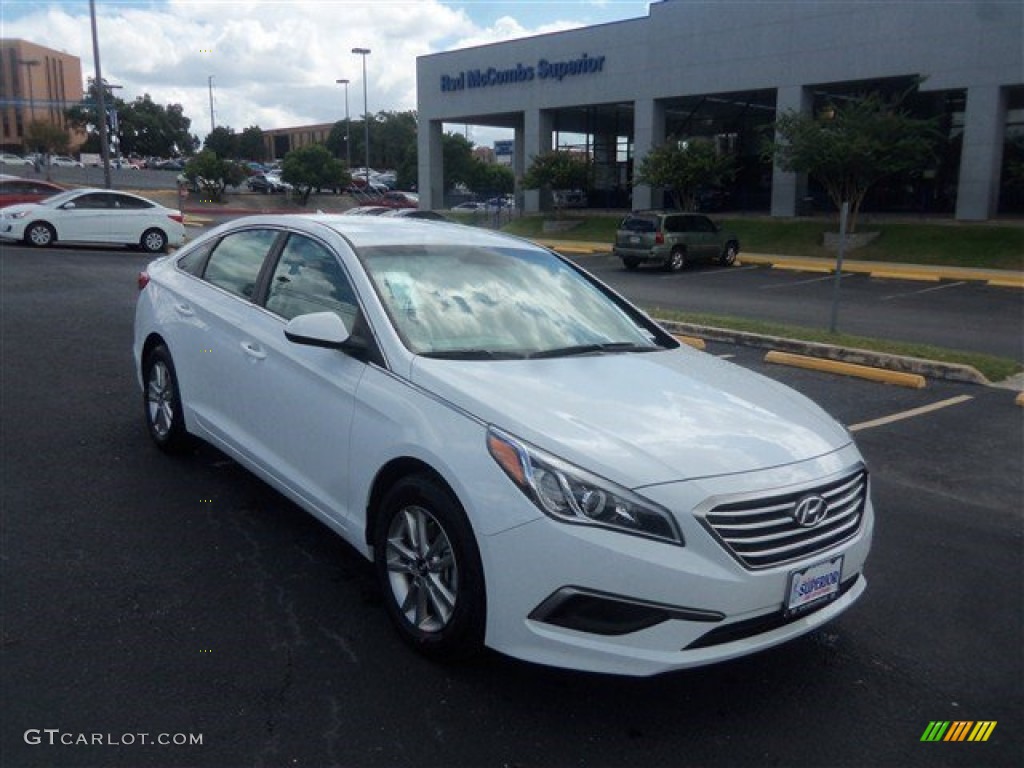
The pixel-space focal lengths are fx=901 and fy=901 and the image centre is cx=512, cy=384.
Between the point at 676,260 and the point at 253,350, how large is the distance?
20912 mm

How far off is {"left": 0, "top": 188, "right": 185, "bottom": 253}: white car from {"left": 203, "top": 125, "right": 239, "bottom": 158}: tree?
2986 inches

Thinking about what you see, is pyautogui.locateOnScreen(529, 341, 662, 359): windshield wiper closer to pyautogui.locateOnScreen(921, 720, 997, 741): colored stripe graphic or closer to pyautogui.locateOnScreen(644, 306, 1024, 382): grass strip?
pyautogui.locateOnScreen(921, 720, 997, 741): colored stripe graphic

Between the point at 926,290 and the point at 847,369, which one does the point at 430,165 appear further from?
the point at 847,369

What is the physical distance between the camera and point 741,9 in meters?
31.4

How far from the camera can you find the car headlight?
297 centimetres

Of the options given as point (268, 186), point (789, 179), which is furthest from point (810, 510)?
point (268, 186)

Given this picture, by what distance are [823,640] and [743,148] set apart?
3706cm

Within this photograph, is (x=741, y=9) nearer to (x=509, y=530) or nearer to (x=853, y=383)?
(x=853, y=383)

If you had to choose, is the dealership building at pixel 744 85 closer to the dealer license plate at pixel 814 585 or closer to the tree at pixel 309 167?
the tree at pixel 309 167

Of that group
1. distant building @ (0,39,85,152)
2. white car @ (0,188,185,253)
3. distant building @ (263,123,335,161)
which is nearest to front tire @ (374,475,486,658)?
white car @ (0,188,185,253)

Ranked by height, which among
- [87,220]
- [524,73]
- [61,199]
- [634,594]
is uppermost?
[524,73]

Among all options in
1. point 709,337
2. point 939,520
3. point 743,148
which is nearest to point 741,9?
point 743,148

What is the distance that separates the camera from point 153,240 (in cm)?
2255

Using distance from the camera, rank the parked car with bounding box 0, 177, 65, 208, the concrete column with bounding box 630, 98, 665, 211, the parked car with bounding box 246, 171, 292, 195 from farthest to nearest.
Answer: the parked car with bounding box 246, 171, 292, 195
the concrete column with bounding box 630, 98, 665, 211
the parked car with bounding box 0, 177, 65, 208
